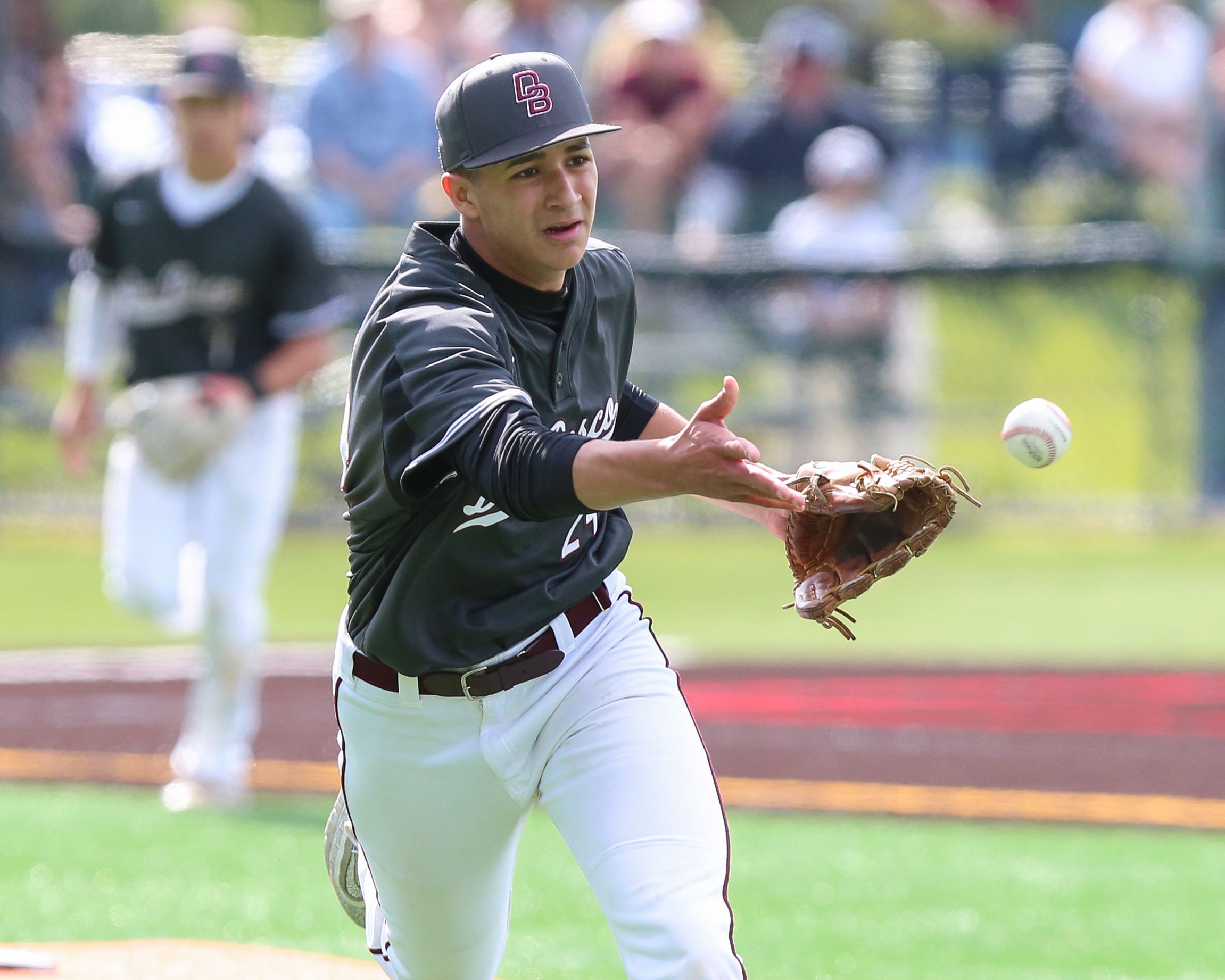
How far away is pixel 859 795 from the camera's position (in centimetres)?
659

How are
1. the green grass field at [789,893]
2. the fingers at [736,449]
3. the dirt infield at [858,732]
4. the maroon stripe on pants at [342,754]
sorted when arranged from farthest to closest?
the dirt infield at [858,732]
the green grass field at [789,893]
the maroon stripe on pants at [342,754]
the fingers at [736,449]

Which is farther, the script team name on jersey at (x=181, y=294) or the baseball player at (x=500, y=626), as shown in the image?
the script team name on jersey at (x=181, y=294)

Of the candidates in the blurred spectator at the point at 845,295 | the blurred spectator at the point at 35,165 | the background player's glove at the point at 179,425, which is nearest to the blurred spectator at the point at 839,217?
the blurred spectator at the point at 845,295

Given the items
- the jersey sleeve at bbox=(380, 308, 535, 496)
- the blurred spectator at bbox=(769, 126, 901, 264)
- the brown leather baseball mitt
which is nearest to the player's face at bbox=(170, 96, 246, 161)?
the jersey sleeve at bbox=(380, 308, 535, 496)

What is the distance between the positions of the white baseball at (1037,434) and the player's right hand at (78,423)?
13.6ft

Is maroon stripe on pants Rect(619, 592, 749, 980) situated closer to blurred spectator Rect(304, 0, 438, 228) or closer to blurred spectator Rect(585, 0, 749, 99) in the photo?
blurred spectator Rect(304, 0, 438, 228)

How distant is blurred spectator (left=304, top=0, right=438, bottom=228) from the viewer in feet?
41.9

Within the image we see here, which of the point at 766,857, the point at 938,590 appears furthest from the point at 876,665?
the point at 766,857

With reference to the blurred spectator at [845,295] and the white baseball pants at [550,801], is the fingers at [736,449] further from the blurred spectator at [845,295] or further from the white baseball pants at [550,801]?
the blurred spectator at [845,295]

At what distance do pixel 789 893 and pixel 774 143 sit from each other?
922 centimetres

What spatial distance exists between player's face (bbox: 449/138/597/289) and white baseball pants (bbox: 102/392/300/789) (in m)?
3.25

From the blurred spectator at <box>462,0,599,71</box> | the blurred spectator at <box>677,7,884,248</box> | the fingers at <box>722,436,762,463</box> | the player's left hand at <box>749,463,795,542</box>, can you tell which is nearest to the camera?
the fingers at <box>722,436,762,463</box>

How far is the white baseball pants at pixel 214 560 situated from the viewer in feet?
20.5

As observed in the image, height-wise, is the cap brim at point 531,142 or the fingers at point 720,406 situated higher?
the cap brim at point 531,142
